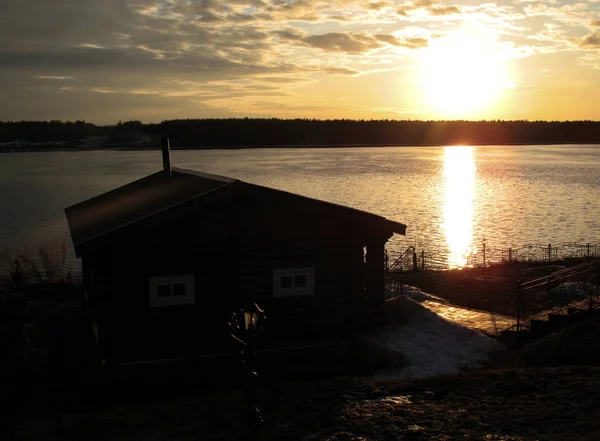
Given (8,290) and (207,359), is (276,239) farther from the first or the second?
(8,290)

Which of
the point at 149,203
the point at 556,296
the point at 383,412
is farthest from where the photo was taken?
the point at 556,296

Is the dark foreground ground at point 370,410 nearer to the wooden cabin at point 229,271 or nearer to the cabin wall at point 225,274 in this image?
the cabin wall at point 225,274

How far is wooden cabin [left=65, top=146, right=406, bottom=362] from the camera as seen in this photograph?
53.1 feet

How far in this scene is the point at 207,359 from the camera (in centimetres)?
1630

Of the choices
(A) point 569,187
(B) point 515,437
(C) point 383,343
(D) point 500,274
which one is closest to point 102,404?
(C) point 383,343

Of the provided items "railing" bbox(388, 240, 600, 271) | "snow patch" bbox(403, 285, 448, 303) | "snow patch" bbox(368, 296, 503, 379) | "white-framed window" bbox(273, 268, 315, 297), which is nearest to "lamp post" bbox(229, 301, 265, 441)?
"snow patch" bbox(368, 296, 503, 379)

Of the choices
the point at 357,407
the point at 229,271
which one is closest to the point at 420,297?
the point at 229,271

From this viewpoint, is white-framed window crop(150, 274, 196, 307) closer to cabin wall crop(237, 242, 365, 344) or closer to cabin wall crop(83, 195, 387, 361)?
cabin wall crop(83, 195, 387, 361)

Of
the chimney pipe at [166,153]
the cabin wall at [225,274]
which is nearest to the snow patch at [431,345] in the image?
the cabin wall at [225,274]

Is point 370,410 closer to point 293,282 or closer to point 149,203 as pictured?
point 293,282

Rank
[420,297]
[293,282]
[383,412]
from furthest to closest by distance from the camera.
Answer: [420,297] → [293,282] → [383,412]

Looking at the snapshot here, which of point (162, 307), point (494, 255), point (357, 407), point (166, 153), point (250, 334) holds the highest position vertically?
point (166, 153)

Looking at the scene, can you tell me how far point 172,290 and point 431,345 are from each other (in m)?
6.92

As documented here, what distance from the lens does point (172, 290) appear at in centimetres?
1659
